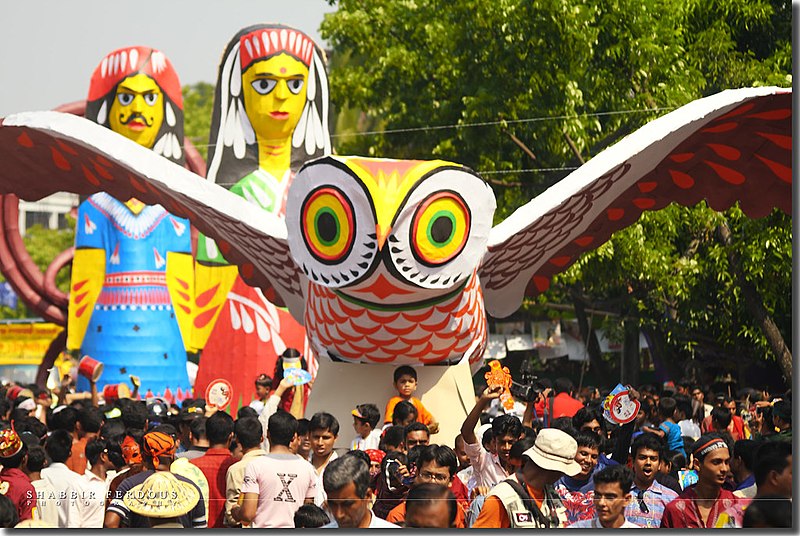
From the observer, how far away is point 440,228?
6.99 metres

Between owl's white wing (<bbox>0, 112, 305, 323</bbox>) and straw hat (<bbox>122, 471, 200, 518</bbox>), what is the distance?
3.78 meters

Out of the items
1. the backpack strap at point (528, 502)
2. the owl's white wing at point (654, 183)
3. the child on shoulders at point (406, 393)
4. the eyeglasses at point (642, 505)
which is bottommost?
the eyeglasses at point (642, 505)

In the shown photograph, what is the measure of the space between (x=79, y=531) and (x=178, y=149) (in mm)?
8350

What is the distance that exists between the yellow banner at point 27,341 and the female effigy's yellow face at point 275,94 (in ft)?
38.2

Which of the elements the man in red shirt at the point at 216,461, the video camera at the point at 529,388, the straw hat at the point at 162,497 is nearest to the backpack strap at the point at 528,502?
the straw hat at the point at 162,497

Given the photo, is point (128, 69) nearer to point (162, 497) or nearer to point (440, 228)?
point (440, 228)

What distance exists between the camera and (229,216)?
8031 millimetres

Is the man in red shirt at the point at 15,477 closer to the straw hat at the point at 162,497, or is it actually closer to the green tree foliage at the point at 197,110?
the straw hat at the point at 162,497

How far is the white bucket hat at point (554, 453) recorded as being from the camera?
14.2 feet

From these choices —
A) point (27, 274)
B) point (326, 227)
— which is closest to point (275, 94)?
point (326, 227)

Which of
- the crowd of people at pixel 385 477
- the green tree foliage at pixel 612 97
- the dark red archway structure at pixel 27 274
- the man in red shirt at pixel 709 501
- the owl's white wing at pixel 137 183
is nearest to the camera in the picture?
the crowd of people at pixel 385 477

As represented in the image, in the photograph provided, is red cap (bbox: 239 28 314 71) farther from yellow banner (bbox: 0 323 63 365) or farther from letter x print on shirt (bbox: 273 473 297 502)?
yellow banner (bbox: 0 323 63 365)

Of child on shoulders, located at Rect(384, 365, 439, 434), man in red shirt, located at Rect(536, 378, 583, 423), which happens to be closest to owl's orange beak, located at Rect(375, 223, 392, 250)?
child on shoulders, located at Rect(384, 365, 439, 434)

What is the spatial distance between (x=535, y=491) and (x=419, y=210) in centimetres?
282
